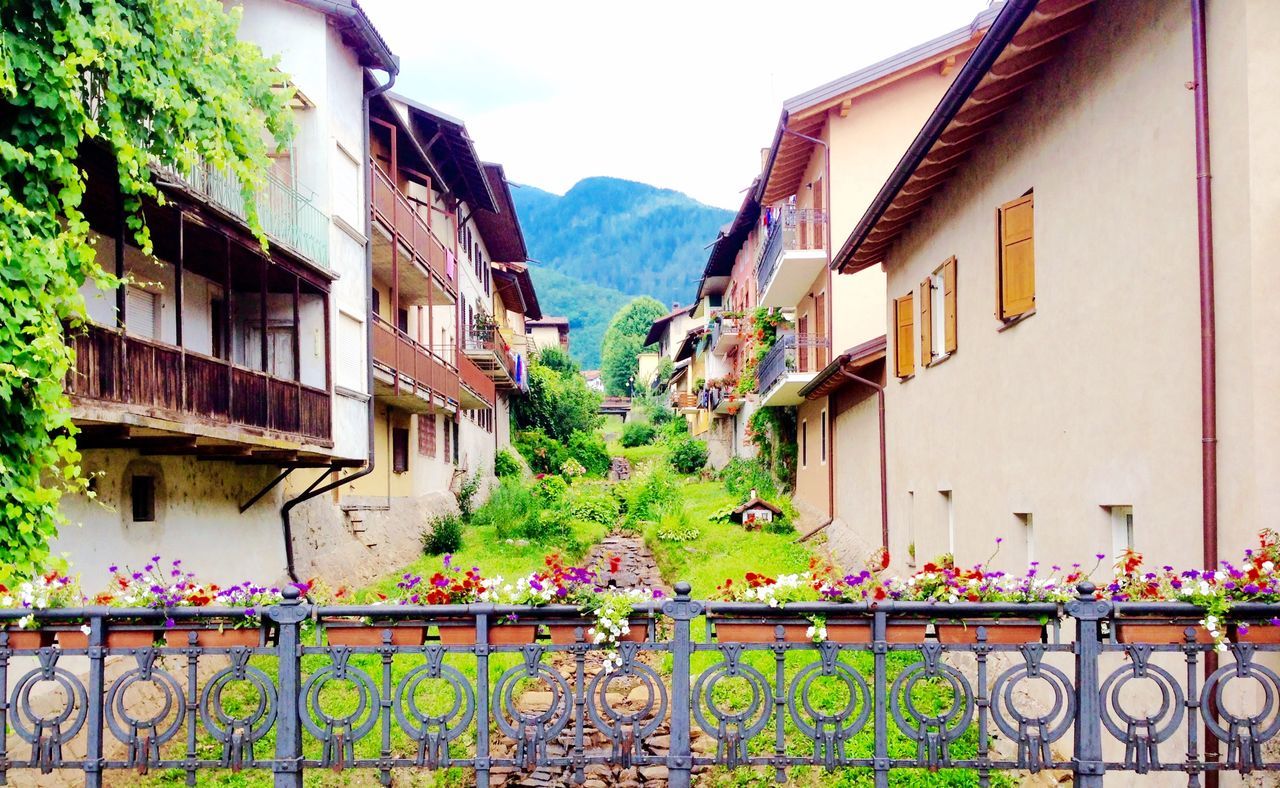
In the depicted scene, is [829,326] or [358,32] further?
[829,326]

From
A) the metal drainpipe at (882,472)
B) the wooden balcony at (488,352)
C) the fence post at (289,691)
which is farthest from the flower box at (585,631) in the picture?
the wooden balcony at (488,352)

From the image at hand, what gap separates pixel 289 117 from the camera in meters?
9.66

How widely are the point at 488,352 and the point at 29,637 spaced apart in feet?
71.8

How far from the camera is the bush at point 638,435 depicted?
61.8m

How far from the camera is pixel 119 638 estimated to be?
4.89 meters

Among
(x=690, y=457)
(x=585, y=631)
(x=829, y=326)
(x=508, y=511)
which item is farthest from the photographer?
(x=690, y=457)

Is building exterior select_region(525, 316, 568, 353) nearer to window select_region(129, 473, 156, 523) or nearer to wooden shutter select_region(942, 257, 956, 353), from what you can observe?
window select_region(129, 473, 156, 523)

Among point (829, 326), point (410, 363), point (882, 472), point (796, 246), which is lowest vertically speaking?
point (882, 472)

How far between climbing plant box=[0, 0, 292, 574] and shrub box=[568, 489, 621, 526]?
20.1 metres

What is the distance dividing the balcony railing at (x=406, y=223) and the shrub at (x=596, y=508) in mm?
9098

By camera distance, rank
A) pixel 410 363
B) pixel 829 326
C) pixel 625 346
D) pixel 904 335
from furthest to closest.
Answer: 1. pixel 625 346
2. pixel 829 326
3. pixel 410 363
4. pixel 904 335

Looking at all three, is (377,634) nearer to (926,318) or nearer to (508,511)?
(926,318)

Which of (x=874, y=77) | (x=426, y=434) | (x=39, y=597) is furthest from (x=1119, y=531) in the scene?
(x=426, y=434)

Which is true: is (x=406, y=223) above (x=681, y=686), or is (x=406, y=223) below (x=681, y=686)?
above
